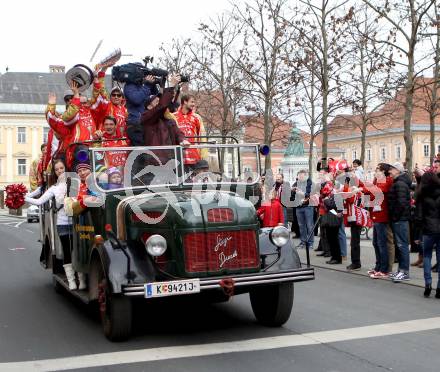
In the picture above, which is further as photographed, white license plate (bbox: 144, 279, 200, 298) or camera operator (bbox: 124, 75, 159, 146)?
camera operator (bbox: 124, 75, 159, 146)

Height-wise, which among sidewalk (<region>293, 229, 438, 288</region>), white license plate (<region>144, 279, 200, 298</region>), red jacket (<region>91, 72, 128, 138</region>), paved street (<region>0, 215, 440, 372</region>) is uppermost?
red jacket (<region>91, 72, 128, 138</region>)

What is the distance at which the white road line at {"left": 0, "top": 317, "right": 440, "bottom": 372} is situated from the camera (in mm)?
5879

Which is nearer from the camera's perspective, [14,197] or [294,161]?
[14,197]

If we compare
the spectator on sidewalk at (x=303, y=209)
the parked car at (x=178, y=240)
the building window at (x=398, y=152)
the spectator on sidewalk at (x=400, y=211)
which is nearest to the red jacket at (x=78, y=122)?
the parked car at (x=178, y=240)

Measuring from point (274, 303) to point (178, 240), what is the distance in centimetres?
149

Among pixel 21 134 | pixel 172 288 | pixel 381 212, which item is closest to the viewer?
pixel 172 288

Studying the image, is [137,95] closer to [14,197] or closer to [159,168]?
[159,168]

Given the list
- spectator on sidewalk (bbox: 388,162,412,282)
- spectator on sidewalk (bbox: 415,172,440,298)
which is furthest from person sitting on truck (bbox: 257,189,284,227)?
spectator on sidewalk (bbox: 415,172,440,298)

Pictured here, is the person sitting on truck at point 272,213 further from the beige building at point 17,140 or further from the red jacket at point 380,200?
the beige building at point 17,140

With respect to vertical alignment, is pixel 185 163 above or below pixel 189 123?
below

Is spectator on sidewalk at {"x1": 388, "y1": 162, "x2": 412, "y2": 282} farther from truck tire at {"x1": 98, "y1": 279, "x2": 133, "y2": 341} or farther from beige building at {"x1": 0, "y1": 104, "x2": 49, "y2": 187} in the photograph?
beige building at {"x1": 0, "y1": 104, "x2": 49, "y2": 187}

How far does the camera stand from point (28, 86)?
8325cm

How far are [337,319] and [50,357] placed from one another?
3392 mm

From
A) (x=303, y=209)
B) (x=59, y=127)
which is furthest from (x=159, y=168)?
(x=303, y=209)
